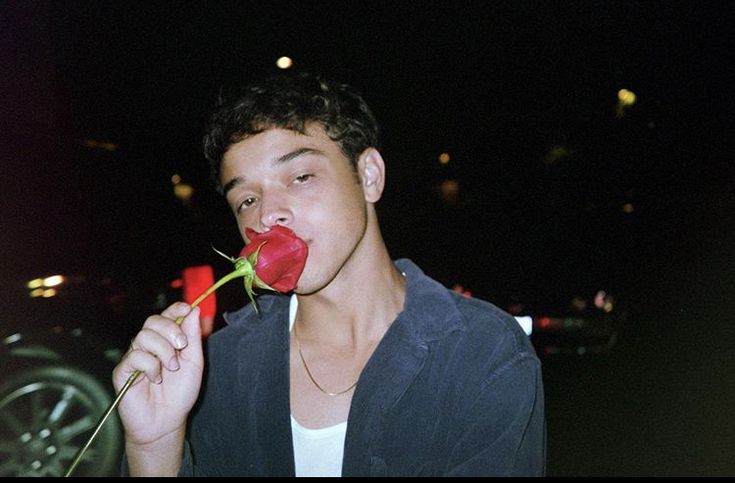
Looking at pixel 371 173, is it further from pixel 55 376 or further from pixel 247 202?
pixel 55 376

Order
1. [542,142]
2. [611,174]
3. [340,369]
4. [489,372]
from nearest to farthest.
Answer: [489,372] → [340,369] → [611,174] → [542,142]

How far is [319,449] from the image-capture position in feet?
7.70

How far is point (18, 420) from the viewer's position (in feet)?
12.6

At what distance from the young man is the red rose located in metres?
0.16

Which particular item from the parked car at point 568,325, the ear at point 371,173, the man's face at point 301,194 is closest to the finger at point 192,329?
the man's face at point 301,194

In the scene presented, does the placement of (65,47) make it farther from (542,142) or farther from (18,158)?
(542,142)

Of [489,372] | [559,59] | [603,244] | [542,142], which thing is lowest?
[489,372]

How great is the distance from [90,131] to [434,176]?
6753 mm

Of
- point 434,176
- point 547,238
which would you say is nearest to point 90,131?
point 434,176

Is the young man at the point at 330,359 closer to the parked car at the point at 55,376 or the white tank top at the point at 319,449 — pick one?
the white tank top at the point at 319,449

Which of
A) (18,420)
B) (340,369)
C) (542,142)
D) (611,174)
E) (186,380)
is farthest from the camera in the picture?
(542,142)

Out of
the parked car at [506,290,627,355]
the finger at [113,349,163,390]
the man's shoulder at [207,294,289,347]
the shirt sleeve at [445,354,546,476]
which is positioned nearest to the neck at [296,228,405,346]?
the man's shoulder at [207,294,289,347]

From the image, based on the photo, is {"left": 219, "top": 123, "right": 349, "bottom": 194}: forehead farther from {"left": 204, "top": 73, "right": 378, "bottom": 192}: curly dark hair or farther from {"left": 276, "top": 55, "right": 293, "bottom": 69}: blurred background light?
{"left": 276, "top": 55, "right": 293, "bottom": 69}: blurred background light

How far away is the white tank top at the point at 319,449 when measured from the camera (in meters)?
2.31
